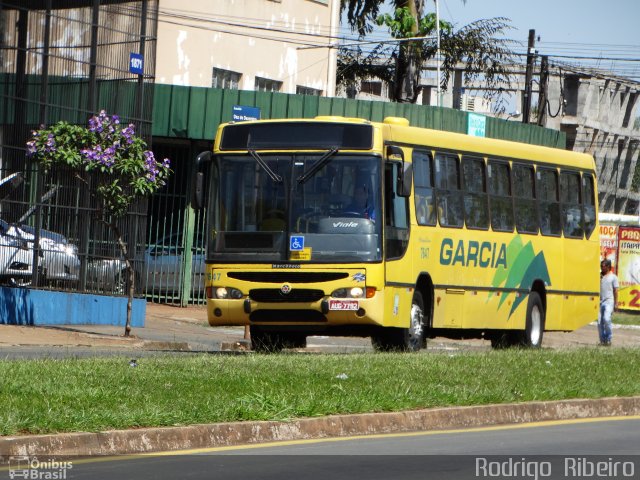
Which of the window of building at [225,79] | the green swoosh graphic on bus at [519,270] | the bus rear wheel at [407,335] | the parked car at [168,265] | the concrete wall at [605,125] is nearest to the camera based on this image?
the bus rear wheel at [407,335]

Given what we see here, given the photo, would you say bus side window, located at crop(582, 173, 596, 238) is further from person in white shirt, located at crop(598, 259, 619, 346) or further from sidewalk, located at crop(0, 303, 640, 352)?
sidewalk, located at crop(0, 303, 640, 352)

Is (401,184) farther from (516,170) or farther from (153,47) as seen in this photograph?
(153,47)

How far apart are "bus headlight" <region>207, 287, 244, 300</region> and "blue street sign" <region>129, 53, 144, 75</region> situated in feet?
18.4

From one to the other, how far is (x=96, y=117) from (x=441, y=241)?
5.77 meters

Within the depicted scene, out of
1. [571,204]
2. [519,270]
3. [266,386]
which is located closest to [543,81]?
[571,204]

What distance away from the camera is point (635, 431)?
1302 cm

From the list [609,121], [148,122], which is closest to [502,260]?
[148,122]

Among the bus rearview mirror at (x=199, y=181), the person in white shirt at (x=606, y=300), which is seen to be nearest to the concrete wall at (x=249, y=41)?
the person in white shirt at (x=606, y=300)

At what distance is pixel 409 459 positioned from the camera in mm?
10289

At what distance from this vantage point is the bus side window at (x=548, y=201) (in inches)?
974

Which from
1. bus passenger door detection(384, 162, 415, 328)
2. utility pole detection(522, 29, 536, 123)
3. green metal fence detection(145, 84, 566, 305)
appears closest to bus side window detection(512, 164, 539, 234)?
bus passenger door detection(384, 162, 415, 328)

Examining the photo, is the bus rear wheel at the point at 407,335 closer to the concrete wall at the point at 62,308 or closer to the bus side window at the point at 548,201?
the bus side window at the point at 548,201

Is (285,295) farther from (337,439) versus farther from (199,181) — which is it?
(337,439)

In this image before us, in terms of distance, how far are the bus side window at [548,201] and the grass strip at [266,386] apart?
257 inches
